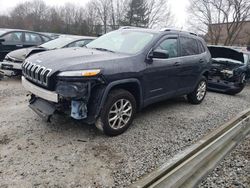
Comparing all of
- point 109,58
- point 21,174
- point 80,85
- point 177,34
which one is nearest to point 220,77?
point 177,34

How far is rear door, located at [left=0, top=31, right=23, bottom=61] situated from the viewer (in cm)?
797

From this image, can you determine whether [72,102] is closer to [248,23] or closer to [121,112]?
Result: [121,112]

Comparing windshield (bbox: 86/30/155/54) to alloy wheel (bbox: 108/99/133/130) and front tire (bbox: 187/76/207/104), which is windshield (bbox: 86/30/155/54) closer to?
alloy wheel (bbox: 108/99/133/130)

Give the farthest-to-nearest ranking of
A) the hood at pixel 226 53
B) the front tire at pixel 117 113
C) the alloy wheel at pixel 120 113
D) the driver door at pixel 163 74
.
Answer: the hood at pixel 226 53 → the driver door at pixel 163 74 → the alloy wheel at pixel 120 113 → the front tire at pixel 117 113

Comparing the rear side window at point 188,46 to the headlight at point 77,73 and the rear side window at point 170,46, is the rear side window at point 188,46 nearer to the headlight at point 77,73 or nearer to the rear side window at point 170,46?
the rear side window at point 170,46

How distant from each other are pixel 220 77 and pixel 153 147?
5357mm

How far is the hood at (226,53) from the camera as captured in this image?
8419 millimetres

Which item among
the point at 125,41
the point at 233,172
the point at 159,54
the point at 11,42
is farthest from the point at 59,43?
the point at 233,172

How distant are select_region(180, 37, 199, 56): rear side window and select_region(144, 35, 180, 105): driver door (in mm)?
247

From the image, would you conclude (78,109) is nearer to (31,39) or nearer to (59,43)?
(59,43)

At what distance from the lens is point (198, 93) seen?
609 centimetres

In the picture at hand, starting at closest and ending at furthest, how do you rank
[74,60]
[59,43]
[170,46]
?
1. [74,60]
2. [170,46]
3. [59,43]

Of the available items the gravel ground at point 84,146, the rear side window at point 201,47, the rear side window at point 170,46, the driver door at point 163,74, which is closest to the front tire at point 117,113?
the gravel ground at point 84,146

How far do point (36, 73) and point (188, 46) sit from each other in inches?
140
